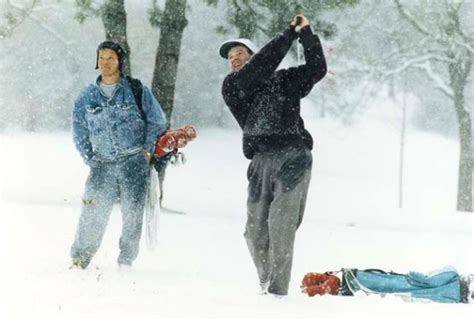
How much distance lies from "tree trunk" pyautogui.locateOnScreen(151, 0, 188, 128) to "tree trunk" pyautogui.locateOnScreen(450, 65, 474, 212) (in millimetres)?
7211

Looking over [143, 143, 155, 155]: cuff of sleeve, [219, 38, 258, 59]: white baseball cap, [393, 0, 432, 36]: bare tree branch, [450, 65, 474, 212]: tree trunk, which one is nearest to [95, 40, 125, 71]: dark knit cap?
[143, 143, 155, 155]: cuff of sleeve

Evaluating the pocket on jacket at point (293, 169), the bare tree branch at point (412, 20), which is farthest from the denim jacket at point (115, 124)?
the bare tree branch at point (412, 20)

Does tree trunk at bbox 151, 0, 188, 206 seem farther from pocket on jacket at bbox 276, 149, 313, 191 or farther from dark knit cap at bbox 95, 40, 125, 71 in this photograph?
pocket on jacket at bbox 276, 149, 313, 191

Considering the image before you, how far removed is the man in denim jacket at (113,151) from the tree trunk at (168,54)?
4015 mm

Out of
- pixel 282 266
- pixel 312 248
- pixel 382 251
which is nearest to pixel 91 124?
pixel 282 266

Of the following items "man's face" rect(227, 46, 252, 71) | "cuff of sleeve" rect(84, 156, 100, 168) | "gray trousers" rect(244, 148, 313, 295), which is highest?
"man's face" rect(227, 46, 252, 71)

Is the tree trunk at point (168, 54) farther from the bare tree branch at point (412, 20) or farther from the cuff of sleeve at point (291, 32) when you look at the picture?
the bare tree branch at point (412, 20)

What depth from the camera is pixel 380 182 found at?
56.5ft

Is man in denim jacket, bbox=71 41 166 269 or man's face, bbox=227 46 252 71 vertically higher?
man's face, bbox=227 46 252 71

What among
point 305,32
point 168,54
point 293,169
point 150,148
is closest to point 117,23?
point 168,54

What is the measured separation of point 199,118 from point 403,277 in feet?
55.5

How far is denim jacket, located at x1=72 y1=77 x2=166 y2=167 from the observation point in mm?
4078

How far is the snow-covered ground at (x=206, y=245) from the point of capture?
3.25 m

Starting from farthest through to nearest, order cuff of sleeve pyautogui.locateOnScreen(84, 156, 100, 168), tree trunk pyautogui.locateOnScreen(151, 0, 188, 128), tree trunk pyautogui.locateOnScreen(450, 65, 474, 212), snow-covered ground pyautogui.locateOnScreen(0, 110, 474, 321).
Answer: tree trunk pyautogui.locateOnScreen(450, 65, 474, 212), tree trunk pyautogui.locateOnScreen(151, 0, 188, 128), cuff of sleeve pyautogui.locateOnScreen(84, 156, 100, 168), snow-covered ground pyautogui.locateOnScreen(0, 110, 474, 321)
